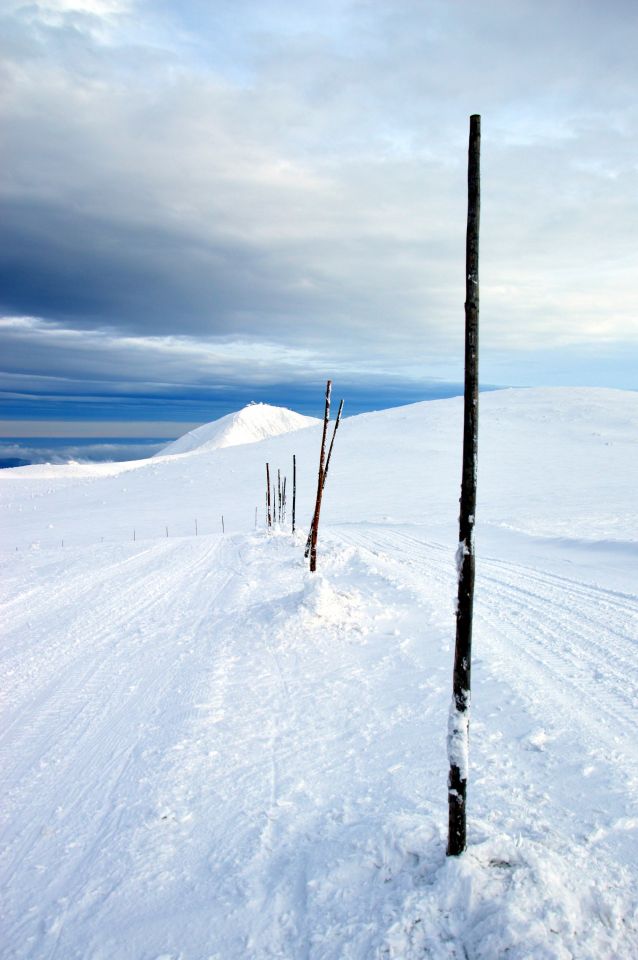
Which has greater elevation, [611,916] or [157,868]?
[611,916]

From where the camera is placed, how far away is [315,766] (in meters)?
4.84

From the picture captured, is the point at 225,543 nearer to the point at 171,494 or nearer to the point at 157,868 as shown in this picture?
the point at 157,868

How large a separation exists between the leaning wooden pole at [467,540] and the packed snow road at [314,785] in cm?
33

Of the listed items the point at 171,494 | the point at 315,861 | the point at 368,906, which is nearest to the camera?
the point at 368,906

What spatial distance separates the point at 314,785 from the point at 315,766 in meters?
0.29

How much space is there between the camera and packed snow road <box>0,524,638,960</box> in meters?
3.12

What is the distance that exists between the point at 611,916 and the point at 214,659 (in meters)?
5.56

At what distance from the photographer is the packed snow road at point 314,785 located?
312 centimetres

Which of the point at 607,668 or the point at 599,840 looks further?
the point at 607,668

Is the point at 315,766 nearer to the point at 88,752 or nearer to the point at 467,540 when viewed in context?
the point at 88,752

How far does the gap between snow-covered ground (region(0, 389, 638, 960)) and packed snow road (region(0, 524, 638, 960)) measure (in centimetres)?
2

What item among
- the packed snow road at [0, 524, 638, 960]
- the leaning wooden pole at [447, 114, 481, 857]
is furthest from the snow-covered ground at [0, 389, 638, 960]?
the leaning wooden pole at [447, 114, 481, 857]

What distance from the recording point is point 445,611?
31.0 feet

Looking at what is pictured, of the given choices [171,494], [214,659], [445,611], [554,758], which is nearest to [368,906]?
[554,758]
